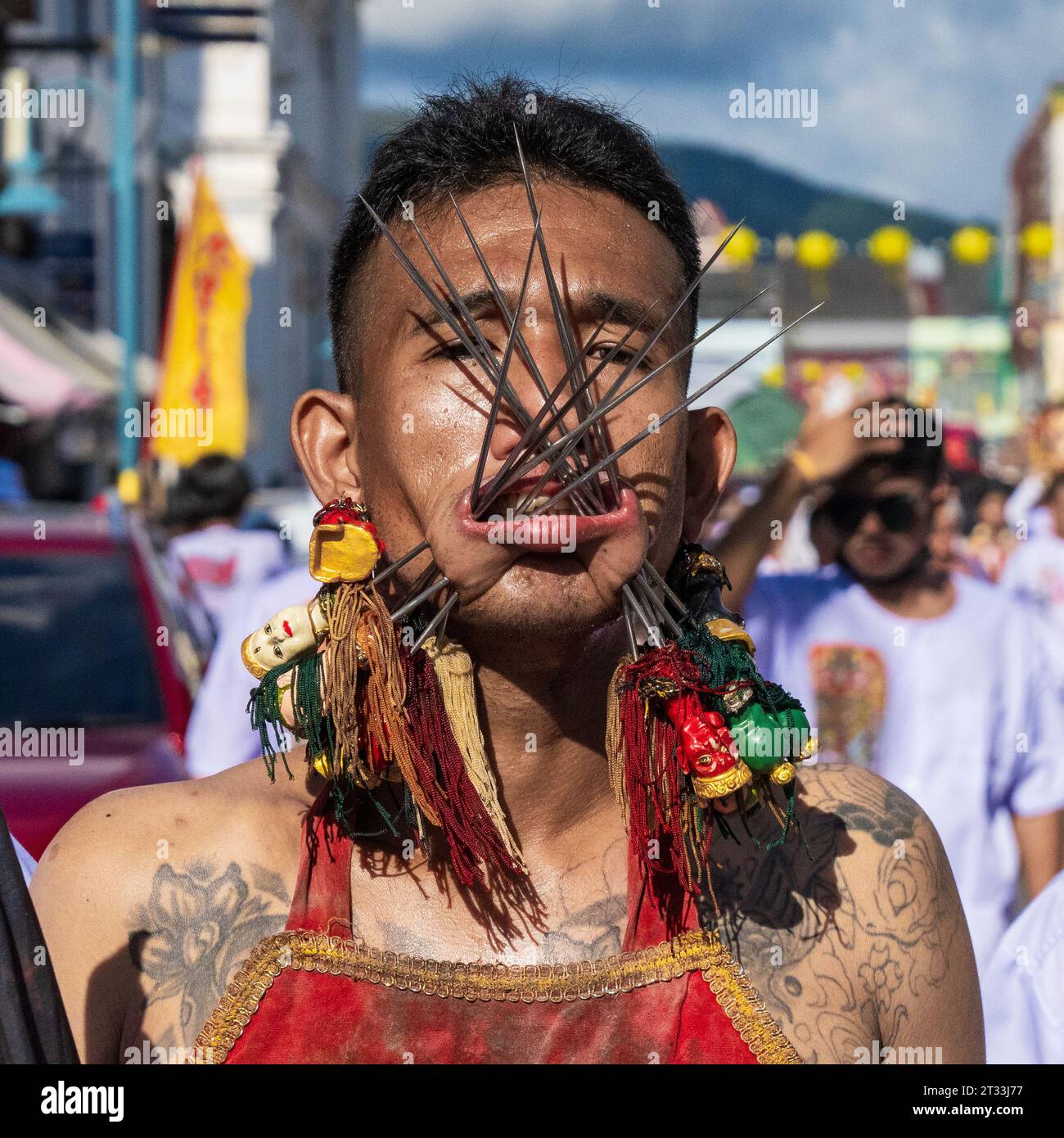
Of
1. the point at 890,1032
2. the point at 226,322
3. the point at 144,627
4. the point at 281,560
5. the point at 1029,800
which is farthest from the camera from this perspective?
the point at 226,322

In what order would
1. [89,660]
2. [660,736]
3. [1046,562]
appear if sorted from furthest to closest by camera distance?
[1046,562] → [89,660] → [660,736]

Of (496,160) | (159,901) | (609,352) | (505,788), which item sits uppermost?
(496,160)

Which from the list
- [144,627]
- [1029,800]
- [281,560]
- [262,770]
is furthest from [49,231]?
[262,770]

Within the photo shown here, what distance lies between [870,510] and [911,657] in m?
0.48

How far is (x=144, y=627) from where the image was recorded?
5.21 metres

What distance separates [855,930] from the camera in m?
2.04

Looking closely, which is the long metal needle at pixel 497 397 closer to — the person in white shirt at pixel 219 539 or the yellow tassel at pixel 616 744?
the yellow tassel at pixel 616 744

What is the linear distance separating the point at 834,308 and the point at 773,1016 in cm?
3834

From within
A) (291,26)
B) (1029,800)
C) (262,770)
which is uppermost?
(291,26)

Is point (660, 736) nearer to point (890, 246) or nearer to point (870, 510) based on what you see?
point (870, 510)

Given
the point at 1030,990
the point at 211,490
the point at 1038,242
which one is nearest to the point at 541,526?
the point at 1030,990

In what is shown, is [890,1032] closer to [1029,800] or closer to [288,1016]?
[288,1016]

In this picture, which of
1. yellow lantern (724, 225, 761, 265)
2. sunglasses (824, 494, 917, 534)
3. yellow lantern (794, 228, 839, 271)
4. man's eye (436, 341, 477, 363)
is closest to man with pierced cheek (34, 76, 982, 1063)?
man's eye (436, 341, 477, 363)

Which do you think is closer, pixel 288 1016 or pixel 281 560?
pixel 288 1016
